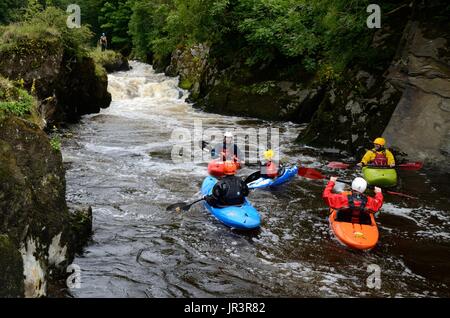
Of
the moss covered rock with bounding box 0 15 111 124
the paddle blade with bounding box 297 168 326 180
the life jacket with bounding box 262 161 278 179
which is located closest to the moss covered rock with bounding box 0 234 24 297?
the life jacket with bounding box 262 161 278 179

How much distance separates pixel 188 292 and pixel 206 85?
50.1 feet

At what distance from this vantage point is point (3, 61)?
1266 cm

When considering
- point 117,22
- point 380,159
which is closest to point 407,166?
point 380,159

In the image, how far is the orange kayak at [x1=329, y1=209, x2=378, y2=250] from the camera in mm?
6629

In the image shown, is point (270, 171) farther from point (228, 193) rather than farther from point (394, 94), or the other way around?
point (394, 94)

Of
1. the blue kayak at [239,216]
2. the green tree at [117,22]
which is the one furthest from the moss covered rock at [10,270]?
the green tree at [117,22]

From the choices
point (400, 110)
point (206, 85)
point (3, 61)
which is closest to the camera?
point (400, 110)

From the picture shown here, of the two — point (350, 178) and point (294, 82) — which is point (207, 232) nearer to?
point (350, 178)

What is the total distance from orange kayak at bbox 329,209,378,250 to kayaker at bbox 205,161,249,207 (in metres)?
1.58

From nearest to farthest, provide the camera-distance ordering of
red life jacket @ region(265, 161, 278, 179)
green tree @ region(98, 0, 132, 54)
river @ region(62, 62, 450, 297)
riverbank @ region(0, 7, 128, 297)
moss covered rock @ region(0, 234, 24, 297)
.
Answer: moss covered rock @ region(0, 234, 24, 297)
riverbank @ region(0, 7, 128, 297)
river @ region(62, 62, 450, 297)
red life jacket @ region(265, 161, 278, 179)
green tree @ region(98, 0, 132, 54)

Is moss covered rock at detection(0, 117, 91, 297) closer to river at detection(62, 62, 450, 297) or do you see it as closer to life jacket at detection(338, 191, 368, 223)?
river at detection(62, 62, 450, 297)

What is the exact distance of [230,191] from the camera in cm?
766

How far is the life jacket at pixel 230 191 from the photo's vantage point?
25.0ft
